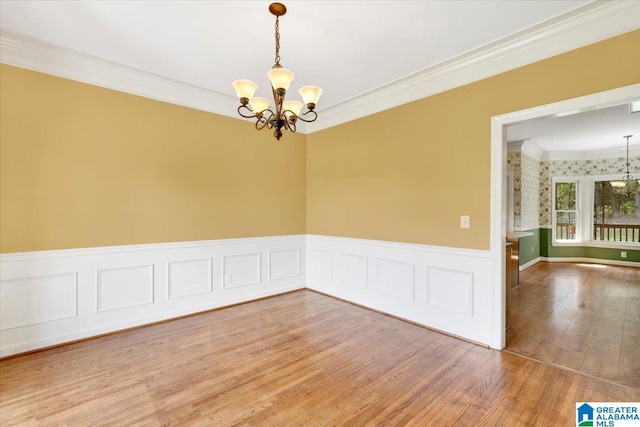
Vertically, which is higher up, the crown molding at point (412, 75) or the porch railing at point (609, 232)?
the crown molding at point (412, 75)

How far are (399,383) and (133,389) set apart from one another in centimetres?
206

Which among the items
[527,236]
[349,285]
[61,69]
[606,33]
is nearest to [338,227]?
[349,285]

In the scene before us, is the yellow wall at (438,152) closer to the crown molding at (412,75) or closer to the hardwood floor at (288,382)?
the crown molding at (412,75)

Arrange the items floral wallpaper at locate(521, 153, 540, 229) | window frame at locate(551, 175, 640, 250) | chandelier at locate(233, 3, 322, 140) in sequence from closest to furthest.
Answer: chandelier at locate(233, 3, 322, 140) < floral wallpaper at locate(521, 153, 540, 229) < window frame at locate(551, 175, 640, 250)

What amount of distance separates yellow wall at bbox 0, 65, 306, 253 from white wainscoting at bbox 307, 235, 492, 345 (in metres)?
1.29

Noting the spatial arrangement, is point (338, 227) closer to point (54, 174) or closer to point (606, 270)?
point (54, 174)

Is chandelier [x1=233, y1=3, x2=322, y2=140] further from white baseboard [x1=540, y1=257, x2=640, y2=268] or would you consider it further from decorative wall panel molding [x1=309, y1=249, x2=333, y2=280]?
white baseboard [x1=540, y1=257, x2=640, y2=268]

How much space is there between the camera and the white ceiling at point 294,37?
2.22 m

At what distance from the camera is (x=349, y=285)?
430cm

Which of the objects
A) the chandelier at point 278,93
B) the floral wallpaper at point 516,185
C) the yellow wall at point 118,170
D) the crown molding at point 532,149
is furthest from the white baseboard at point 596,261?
the chandelier at point 278,93

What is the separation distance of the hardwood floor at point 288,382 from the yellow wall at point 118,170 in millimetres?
1198

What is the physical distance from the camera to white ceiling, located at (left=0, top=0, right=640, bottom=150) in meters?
2.22

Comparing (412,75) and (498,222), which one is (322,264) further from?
(412,75)

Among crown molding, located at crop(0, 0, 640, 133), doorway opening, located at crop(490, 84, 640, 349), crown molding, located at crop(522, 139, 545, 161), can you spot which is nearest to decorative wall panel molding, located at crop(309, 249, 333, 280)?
crown molding, located at crop(0, 0, 640, 133)
